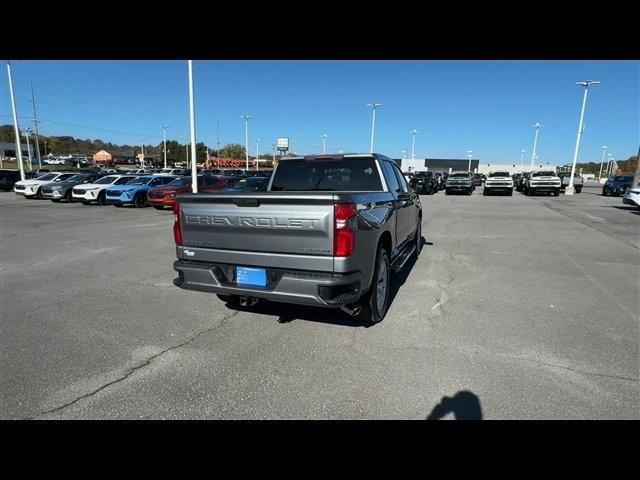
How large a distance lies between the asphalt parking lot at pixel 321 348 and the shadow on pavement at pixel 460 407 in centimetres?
2

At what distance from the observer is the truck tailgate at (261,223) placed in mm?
3270

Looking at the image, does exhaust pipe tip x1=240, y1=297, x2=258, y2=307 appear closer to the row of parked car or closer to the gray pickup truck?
the gray pickup truck

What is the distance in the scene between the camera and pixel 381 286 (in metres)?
4.38

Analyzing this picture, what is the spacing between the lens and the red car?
17.2 meters

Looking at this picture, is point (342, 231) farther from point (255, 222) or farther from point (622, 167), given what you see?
point (622, 167)

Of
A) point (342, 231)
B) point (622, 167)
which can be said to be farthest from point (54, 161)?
point (622, 167)

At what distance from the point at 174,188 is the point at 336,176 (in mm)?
14606

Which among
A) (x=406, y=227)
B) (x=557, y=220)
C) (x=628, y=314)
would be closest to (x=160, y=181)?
(x=406, y=227)

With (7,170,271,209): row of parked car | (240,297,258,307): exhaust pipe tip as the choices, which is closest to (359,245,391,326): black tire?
(240,297,258,307): exhaust pipe tip
